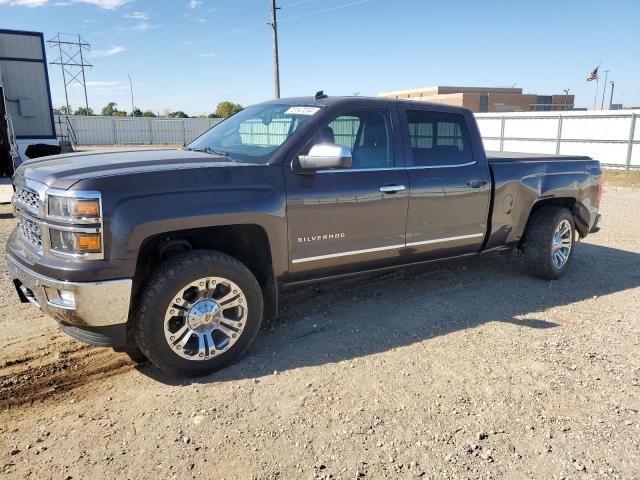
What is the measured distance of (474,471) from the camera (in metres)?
2.72

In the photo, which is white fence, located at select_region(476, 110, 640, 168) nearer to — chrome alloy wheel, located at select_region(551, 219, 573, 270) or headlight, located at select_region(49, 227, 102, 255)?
chrome alloy wheel, located at select_region(551, 219, 573, 270)

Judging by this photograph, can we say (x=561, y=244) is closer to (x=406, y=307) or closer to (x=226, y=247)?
(x=406, y=307)

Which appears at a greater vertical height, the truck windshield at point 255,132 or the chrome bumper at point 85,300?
the truck windshield at point 255,132

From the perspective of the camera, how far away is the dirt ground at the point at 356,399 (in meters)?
2.77

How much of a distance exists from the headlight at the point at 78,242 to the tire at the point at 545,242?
14.7 feet

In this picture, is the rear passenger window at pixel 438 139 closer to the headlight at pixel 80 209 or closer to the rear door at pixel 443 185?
the rear door at pixel 443 185

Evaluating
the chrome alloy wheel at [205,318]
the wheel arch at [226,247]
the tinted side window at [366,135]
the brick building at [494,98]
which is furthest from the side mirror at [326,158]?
the brick building at [494,98]

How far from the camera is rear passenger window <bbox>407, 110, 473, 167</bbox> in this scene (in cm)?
462

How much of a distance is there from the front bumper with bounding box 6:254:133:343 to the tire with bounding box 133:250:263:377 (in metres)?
0.16

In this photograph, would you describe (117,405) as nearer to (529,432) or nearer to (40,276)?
(40,276)

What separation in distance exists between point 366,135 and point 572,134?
66.6ft

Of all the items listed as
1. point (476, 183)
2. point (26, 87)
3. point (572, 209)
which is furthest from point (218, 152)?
point (26, 87)

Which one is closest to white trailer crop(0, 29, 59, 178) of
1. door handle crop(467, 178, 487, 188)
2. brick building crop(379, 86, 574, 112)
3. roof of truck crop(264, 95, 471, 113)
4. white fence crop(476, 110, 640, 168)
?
roof of truck crop(264, 95, 471, 113)

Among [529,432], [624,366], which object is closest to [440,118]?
[624,366]
